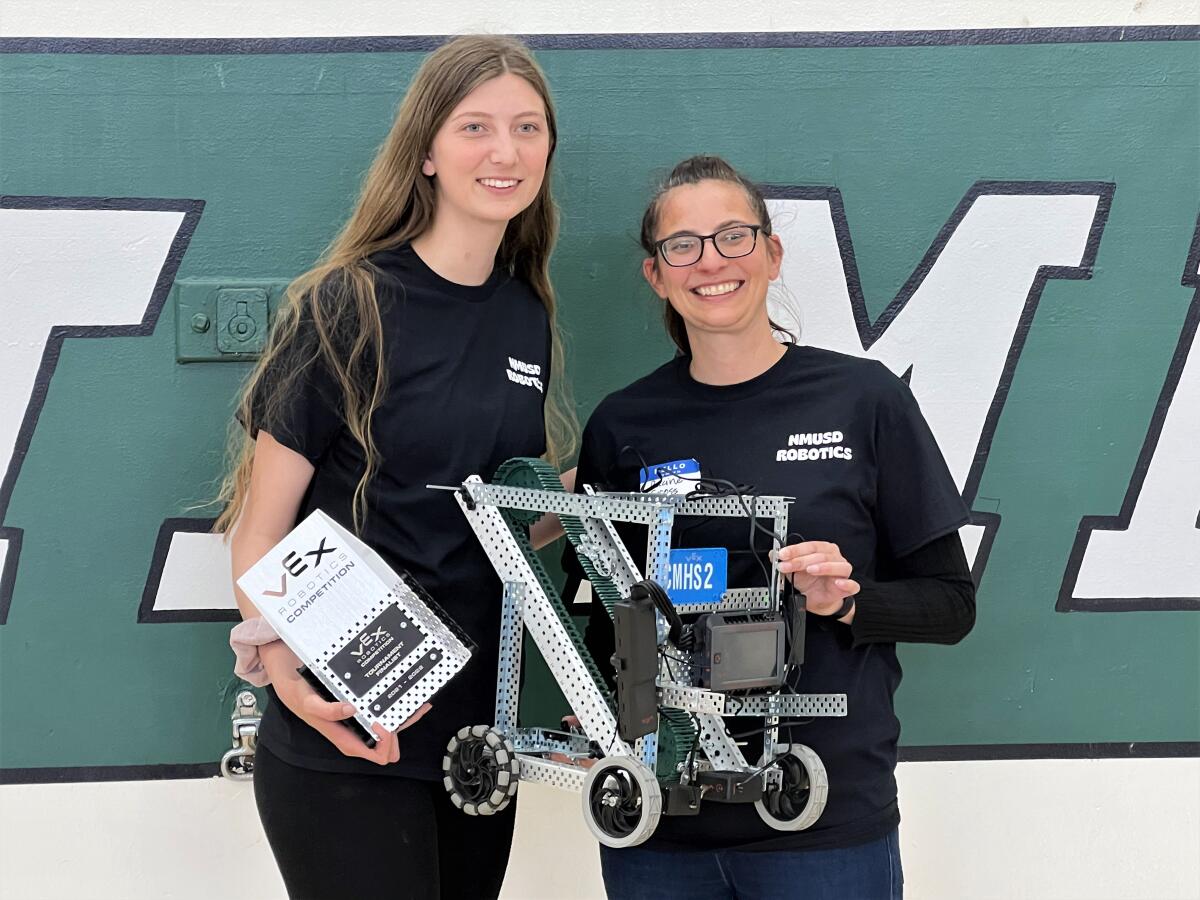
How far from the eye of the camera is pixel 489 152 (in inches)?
88.2

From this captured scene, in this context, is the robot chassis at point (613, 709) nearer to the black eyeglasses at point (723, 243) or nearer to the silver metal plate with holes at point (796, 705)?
the silver metal plate with holes at point (796, 705)

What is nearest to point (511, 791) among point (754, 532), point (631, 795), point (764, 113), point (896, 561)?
point (631, 795)

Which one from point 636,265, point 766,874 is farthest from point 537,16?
point 766,874

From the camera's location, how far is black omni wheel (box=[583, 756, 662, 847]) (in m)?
1.92

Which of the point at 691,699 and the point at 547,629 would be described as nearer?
the point at 691,699

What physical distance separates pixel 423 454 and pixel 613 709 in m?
0.55

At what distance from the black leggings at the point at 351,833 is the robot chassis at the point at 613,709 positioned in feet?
0.33

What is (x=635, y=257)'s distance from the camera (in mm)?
2988

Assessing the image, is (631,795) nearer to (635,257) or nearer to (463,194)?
(463,194)

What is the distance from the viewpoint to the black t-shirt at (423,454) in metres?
2.15

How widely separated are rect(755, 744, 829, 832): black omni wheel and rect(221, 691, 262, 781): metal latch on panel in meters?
1.33

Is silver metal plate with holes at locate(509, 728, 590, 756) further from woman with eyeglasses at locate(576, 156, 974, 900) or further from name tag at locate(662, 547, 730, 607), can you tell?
name tag at locate(662, 547, 730, 607)

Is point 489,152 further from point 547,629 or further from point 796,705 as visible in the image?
point 796,705

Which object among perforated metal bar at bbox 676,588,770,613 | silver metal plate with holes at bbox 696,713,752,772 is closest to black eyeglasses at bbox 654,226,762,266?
perforated metal bar at bbox 676,588,770,613
